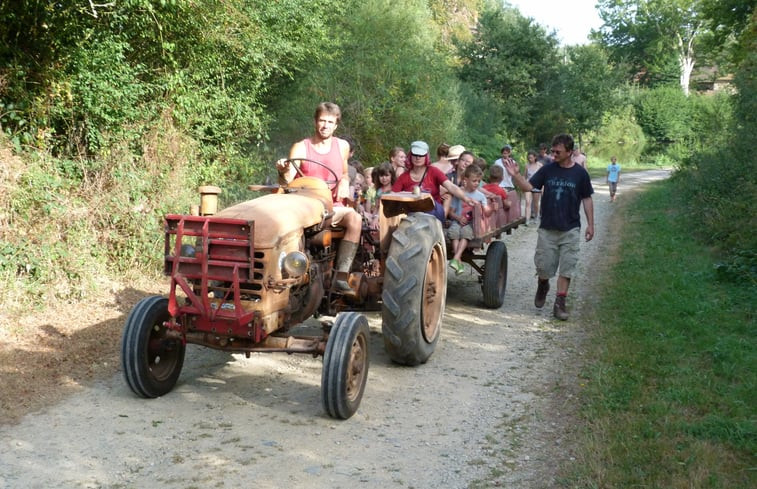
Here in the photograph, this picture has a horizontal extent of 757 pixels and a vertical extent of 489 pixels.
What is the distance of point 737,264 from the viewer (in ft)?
31.1

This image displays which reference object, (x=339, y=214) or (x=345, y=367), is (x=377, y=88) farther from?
(x=345, y=367)

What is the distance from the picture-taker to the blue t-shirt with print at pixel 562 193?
8211mm

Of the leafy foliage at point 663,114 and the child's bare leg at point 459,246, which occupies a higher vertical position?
the leafy foliage at point 663,114

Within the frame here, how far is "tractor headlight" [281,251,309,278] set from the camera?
510 cm

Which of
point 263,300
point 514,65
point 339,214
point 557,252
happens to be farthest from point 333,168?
point 514,65

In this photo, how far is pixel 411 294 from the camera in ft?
19.6

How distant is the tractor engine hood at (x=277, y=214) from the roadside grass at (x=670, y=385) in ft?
8.00

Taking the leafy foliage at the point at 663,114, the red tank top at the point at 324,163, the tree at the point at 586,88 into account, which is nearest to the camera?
the red tank top at the point at 324,163

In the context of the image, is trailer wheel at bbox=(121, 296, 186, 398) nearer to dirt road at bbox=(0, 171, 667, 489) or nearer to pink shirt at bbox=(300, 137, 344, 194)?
dirt road at bbox=(0, 171, 667, 489)

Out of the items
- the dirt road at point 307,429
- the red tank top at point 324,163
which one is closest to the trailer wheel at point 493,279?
the dirt road at point 307,429

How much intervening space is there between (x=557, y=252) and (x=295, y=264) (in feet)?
13.7

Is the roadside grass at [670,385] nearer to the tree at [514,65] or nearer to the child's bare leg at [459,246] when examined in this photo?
the child's bare leg at [459,246]

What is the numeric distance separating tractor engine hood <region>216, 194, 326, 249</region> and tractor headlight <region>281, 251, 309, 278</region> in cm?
15

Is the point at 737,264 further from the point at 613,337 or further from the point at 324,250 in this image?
the point at 324,250
